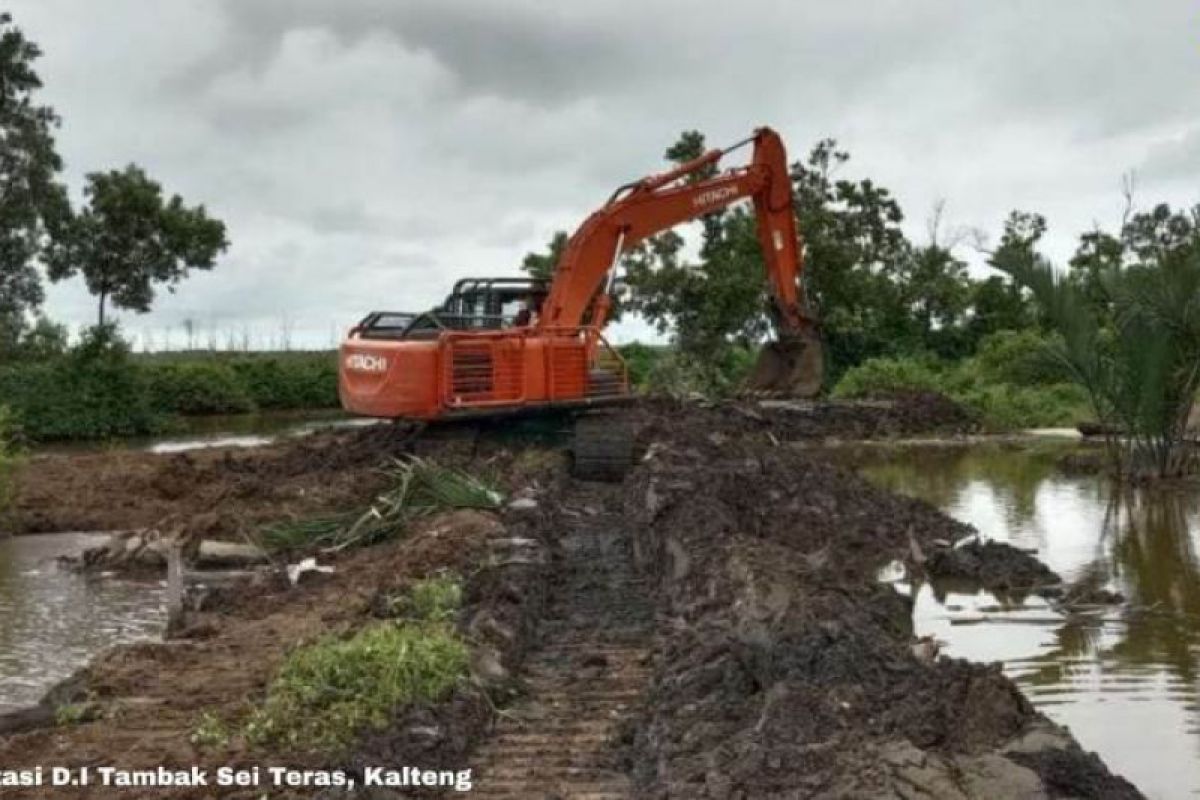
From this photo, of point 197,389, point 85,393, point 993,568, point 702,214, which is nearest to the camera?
point 993,568

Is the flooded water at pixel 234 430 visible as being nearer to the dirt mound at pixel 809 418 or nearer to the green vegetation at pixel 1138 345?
the dirt mound at pixel 809 418

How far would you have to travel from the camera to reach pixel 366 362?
1506cm

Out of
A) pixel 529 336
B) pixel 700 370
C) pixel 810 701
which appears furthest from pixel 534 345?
pixel 700 370

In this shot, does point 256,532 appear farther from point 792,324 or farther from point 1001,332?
point 1001,332

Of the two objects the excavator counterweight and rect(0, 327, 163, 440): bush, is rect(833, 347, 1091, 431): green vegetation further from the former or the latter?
rect(0, 327, 163, 440): bush

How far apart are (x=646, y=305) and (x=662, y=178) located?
48.7 feet

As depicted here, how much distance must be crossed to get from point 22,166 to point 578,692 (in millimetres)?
30578

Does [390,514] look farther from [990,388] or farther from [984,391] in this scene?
[990,388]

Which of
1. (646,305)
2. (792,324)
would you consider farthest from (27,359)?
Result: (792,324)

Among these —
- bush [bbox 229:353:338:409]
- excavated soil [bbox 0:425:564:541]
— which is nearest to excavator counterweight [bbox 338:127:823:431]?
excavated soil [bbox 0:425:564:541]

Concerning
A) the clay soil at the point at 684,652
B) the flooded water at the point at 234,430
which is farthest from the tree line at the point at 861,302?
the clay soil at the point at 684,652

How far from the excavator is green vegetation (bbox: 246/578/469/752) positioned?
27.4 ft

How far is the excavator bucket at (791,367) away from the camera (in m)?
21.4

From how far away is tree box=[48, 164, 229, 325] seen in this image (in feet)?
114
